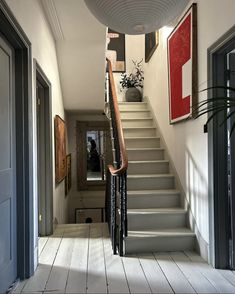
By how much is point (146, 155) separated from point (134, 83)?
251 cm

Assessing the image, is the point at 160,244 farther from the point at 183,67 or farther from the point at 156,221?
the point at 183,67

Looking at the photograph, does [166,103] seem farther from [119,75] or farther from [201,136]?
[119,75]

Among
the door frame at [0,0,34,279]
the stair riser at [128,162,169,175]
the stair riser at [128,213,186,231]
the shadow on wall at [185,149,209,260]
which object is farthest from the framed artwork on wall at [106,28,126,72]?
the door frame at [0,0,34,279]

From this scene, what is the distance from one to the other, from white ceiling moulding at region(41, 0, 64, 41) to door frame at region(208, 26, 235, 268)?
1.79 meters

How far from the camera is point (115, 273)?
8.66 ft

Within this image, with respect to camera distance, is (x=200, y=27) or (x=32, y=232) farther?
(x=200, y=27)

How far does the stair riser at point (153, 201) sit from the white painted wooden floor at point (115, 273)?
23.4 inches

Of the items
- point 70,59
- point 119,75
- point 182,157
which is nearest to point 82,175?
point 119,75

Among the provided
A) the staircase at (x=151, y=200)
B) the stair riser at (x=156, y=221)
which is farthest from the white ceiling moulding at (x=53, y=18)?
the stair riser at (x=156, y=221)

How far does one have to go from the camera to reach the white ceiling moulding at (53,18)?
3.34 m

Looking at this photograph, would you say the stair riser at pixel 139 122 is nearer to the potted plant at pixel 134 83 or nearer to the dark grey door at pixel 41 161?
the potted plant at pixel 134 83

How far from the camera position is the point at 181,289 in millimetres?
2359

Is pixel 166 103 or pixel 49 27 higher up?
pixel 49 27

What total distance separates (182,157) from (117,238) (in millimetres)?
1310
